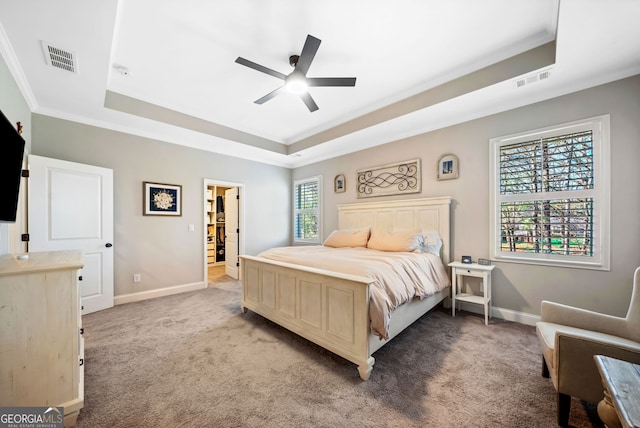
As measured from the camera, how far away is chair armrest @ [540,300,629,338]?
158cm

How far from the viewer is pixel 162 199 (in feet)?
12.9

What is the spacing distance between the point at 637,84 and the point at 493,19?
159 centimetres

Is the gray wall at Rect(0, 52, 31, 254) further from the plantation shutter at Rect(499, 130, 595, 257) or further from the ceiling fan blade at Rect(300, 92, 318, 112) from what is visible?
the plantation shutter at Rect(499, 130, 595, 257)

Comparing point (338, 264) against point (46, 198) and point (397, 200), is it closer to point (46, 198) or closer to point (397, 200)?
point (397, 200)

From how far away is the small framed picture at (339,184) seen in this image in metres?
4.77

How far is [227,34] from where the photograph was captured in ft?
7.23

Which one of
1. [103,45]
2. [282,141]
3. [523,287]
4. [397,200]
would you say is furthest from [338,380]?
[282,141]

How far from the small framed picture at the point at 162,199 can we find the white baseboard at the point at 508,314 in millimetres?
4652

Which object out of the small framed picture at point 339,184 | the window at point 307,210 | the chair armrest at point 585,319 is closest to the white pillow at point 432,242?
the chair armrest at point 585,319

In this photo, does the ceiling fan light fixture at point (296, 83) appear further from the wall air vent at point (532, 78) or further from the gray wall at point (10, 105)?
the gray wall at point (10, 105)

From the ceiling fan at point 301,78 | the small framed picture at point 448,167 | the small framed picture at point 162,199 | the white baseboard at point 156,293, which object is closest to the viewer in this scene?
the ceiling fan at point 301,78

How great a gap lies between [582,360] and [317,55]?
3.04 m

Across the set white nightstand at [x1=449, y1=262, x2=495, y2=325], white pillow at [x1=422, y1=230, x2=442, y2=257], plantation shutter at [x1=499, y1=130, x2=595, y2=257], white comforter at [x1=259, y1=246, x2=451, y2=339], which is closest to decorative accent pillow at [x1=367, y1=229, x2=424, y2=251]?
white pillow at [x1=422, y1=230, x2=442, y2=257]

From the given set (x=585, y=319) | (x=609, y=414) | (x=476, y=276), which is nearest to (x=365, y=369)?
(x=609, y=414)
